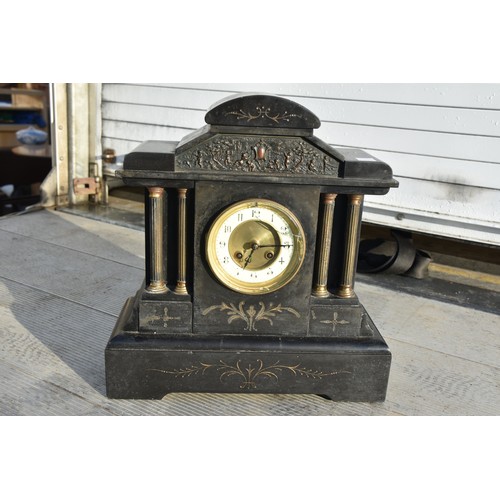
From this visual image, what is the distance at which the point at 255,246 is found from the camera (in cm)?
212

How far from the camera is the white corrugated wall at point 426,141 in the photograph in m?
3.64

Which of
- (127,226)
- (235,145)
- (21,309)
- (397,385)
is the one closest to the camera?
(235,145)

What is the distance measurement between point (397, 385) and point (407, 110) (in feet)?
7.07

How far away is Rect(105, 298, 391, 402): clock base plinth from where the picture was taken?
85.7 inches

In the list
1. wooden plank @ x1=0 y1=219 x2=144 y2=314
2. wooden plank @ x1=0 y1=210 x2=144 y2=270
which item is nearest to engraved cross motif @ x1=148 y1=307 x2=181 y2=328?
wooden plank @ x1=0 y1=219 x2=144 y2=314

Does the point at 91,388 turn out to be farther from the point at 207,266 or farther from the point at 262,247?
the point at 262,247

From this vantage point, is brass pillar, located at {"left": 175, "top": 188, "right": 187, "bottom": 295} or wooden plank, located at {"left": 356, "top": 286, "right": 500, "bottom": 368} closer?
brass pillar, located at {"left": 175, "top": 188, "right": 187, "bottom": 295}

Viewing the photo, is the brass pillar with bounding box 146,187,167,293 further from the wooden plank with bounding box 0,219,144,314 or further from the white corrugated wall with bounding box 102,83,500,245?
the white corrugated wall with bounding box 102,83,500,245

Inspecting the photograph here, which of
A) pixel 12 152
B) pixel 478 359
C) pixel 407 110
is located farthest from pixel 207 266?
pixel 12 152

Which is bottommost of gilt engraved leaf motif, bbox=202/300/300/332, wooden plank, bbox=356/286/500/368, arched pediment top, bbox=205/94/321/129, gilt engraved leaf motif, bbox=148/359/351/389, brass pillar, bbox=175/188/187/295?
wooden plank, bbox=356/286/500/368

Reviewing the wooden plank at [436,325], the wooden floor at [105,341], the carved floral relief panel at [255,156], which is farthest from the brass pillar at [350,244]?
the wooden plank at [436,325]

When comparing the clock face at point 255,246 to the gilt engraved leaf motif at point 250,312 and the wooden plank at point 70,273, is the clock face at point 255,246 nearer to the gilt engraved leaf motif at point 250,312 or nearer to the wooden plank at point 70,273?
the gilt engraved leaf motif at point 250,312

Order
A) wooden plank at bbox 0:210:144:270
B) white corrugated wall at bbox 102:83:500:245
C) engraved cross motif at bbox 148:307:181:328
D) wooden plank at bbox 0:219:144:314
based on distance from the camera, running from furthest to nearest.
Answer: wooden plank at bbox 0:210:144:270
white corrugated wall at bbox 102:83:500:245
wooden plank at bbox 0:219:144:314
engraved cross motif at bbox 148:307:181:328

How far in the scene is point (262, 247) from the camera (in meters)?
2.13
